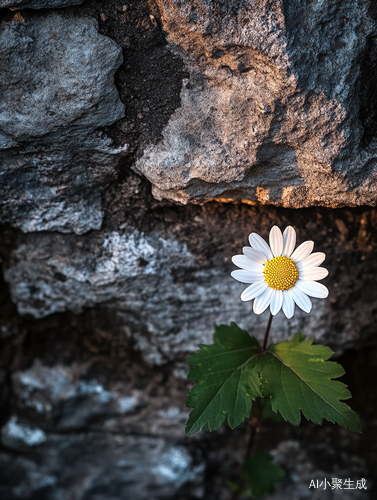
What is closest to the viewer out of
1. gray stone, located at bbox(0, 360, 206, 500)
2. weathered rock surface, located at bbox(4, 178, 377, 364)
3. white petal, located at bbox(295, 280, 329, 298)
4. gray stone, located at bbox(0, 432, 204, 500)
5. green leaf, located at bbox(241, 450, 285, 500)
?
white petal, located at bbox(295, 280, 329, 298)

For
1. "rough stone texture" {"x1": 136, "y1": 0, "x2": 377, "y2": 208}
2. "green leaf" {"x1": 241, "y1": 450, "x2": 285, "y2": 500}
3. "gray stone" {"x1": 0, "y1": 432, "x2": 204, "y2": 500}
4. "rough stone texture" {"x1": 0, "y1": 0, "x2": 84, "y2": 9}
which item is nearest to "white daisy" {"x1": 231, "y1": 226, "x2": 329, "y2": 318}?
"rough stone texture" {"x1": 136, "y1": 0, "x2": 377, "y2": 208}

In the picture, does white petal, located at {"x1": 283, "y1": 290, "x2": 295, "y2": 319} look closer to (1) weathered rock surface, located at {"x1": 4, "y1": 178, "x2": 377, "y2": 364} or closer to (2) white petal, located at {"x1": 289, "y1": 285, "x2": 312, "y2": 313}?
(2) white petal, located at {"x1": 289, "y1": 285, "x2": 312, "y2": 313}

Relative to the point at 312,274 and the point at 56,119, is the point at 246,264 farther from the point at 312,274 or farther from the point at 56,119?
the point at 56,119

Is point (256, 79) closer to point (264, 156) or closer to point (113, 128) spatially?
point (264, 156)

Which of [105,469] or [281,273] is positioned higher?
[281,273]

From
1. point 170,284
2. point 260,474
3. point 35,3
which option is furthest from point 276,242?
point 260,474

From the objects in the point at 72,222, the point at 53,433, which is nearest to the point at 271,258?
the point at 72,222

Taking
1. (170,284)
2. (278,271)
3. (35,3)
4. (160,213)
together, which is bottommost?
(278,271)
